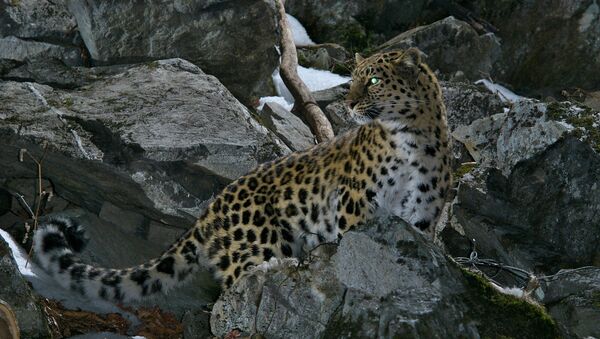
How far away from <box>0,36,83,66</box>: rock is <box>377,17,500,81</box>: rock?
5838 mm

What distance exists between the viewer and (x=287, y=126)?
12484 millimetres

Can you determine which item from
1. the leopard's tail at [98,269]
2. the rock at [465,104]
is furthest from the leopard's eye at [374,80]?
the rock at [465,104]

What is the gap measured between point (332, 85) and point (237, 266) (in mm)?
6935

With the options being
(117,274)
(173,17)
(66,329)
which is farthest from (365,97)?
(173,17)

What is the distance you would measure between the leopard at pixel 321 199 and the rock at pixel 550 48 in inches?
367

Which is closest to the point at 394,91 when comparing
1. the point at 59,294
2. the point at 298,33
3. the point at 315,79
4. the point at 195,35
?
the point at 59,294

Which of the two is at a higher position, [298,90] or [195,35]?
[195,35]

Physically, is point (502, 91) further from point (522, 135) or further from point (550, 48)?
point (522, 135)

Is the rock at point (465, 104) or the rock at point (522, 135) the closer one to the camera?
the rock at point (522, 135)

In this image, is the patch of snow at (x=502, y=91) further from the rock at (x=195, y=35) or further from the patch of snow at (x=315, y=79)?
the rock at (x=195, y=35)

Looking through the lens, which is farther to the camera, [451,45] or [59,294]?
[451,45]

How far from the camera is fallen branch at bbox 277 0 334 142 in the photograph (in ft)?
42.4

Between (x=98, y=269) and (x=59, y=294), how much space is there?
39 cm

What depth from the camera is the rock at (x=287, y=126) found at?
12.1 meters
